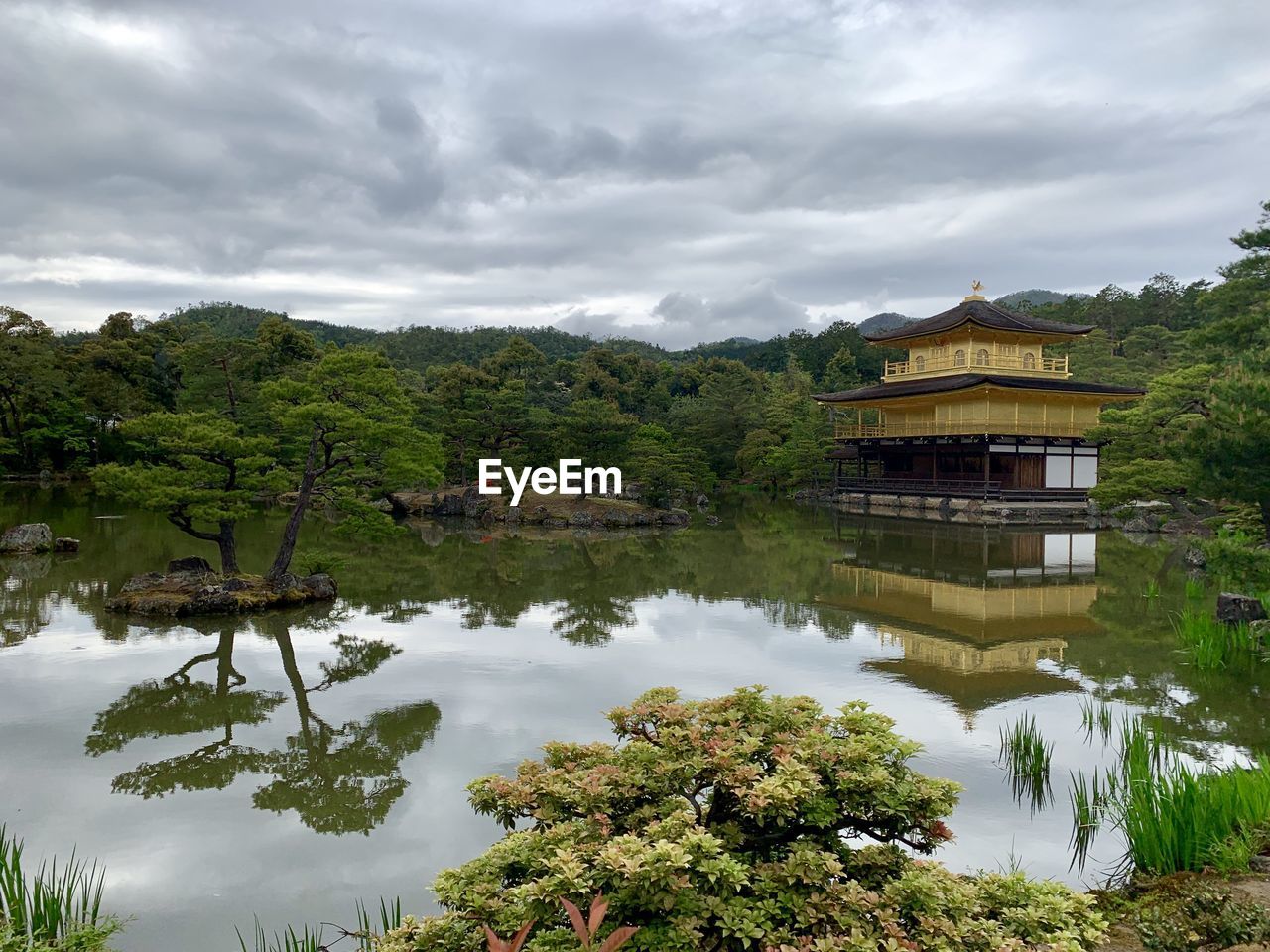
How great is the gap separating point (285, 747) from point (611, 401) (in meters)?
23.8

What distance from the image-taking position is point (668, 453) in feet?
85.8

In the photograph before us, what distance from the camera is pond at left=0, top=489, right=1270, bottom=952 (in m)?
4.68

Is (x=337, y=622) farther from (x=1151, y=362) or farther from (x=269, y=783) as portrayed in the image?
(x=1151, y=362)

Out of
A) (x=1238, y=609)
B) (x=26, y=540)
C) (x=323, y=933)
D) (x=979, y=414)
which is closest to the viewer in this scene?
(x=323, y=933)

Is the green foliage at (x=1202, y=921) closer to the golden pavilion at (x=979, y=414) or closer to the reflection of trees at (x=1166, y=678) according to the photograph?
the reflection of trees at (x=1166, y=678)

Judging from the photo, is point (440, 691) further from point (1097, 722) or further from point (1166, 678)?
point (1166, 678)

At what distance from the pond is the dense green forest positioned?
7.75 ft

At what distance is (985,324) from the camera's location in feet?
95.3

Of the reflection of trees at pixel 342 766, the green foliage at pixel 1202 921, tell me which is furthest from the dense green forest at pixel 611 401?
the reflection of trees at pixel 342 766

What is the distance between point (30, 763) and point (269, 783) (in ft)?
5.90

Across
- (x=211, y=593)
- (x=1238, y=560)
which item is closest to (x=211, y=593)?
(x=211, y=593)

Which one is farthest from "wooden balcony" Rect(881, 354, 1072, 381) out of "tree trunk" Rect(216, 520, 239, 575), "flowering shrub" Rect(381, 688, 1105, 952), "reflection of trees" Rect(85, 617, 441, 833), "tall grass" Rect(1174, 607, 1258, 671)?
"flowering shrub" Rect(381, 688, 1105, 952)

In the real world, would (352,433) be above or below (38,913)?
above

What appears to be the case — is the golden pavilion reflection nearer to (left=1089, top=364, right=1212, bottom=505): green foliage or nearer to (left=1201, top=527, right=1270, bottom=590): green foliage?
(left=1089, top=364, right=1212, bottom=505): green foliage
